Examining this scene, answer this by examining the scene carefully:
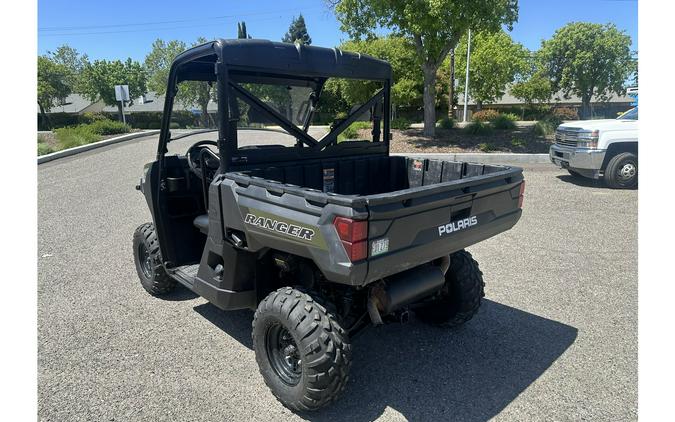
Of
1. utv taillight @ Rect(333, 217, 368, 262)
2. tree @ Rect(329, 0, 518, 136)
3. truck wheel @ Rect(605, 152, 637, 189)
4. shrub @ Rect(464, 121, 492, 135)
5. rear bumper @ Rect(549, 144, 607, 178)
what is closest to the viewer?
utv taillight @ Rect(333, 217, 368, 262)

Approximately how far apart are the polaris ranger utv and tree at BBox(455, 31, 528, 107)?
3428 cm

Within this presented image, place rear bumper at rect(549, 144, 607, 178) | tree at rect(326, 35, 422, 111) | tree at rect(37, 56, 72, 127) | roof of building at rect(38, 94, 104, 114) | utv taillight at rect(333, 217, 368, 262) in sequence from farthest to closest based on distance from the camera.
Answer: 1. roof of building at rect(38, 94, 104, 114)
2. tree at rect(37, 56, 72, 127)
3. tree at rect(326, 35, 422, 111)
4. rear bumper at rect(549, 144, 607, 178)
5. utv taillight at rect(333, 217, 368, 262)

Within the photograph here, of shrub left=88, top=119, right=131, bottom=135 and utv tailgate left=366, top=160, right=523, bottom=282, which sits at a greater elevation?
shrub left=88, top=119, right=131, bottom=135

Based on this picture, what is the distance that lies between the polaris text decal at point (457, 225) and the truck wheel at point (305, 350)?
85 cm

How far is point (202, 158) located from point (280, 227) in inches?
55.3

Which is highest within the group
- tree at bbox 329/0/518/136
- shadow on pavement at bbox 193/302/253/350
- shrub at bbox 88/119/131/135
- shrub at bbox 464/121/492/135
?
tree at bbox 329/0/518/136

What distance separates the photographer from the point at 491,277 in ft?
16.3

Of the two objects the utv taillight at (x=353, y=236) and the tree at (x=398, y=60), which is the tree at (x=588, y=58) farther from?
the utv taillight at (x=353, y=236)

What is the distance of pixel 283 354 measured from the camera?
118 inches

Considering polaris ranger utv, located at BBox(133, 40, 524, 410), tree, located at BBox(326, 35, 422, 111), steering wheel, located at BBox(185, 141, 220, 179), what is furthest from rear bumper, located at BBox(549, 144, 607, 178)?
tree, located at BBox(326, 35, 422, 111)

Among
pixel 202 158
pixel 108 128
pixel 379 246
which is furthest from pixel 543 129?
pixel 108 128

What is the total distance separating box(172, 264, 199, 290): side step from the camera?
3713 mm

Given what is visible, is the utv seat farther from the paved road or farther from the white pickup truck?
the white pickup truck

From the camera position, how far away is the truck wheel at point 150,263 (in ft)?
14.2
